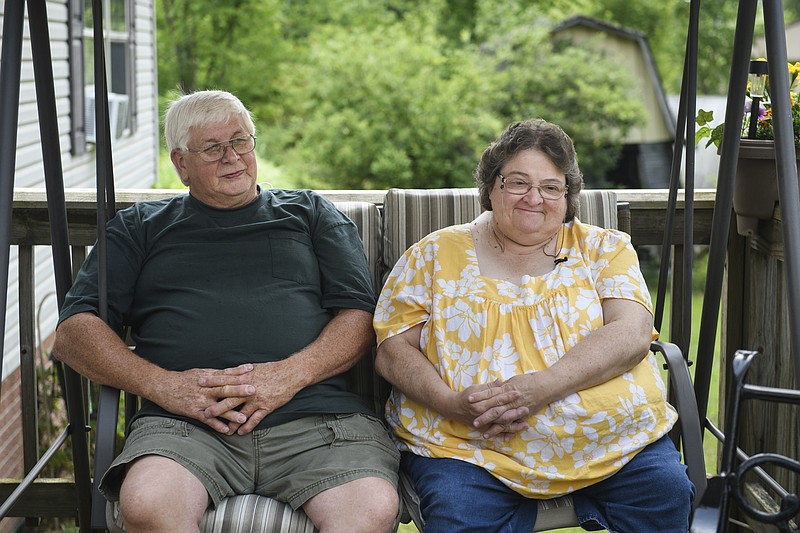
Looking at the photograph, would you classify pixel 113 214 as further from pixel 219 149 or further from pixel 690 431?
pixel 690 431

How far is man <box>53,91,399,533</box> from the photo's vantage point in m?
2.01

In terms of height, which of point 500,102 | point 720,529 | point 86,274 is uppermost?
point 500,102

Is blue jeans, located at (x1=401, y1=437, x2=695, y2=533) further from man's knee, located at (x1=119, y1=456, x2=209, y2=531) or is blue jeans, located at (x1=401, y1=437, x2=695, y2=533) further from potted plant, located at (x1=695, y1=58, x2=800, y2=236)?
potted plant, located at (x1=695, y1=58, x2=800, y2=236)

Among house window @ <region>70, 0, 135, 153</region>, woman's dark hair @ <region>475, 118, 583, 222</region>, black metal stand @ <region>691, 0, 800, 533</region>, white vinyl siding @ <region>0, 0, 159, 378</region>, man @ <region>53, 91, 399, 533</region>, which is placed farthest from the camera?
house window @ <region>70, 0, 135, 153</region>

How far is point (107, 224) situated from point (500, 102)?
9258mm

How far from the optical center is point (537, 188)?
2.23 m

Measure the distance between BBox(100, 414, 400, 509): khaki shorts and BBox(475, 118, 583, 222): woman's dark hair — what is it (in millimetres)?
717

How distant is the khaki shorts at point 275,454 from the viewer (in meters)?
2.02

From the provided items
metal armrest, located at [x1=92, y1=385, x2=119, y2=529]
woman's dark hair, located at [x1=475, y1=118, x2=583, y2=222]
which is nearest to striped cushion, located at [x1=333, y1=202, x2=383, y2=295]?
woman's dark hair, located at [x1=475, y1=118, x2=583, y2=222]

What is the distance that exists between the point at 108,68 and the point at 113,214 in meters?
5.03

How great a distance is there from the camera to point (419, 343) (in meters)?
2.25

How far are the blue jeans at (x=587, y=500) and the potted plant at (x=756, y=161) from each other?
31.7 inches

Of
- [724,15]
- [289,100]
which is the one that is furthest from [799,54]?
[289,100]

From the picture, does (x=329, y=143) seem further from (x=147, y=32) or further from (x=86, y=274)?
(x=86, y=274)
